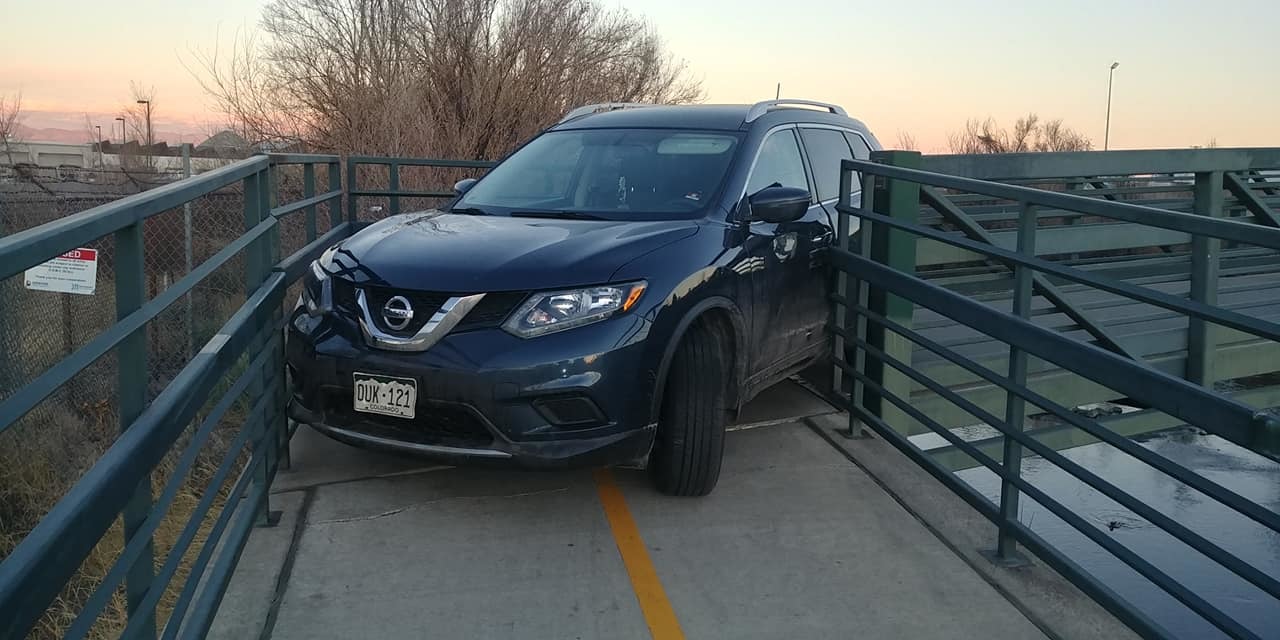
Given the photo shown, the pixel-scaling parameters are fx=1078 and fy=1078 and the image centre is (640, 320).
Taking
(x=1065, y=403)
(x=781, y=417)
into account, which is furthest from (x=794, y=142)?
(x=1065, y=403)

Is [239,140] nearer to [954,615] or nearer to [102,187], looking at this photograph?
[102,187]

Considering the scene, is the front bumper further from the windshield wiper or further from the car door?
the car door

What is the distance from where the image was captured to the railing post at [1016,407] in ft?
14.8

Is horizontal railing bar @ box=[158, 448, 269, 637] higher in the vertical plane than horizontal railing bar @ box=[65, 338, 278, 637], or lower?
lower

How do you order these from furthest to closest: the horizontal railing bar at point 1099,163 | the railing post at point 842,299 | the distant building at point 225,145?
the distant building at point 225,145, the horizontal railing bar at point 1099,163, the railing post at point 842,299

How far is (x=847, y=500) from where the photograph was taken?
17.4 feet

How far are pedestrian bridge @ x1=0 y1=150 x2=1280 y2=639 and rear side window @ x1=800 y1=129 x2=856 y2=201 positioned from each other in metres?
0.22

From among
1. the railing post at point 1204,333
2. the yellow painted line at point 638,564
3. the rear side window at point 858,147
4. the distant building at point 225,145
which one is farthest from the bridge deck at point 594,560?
the distant building at point 225,145

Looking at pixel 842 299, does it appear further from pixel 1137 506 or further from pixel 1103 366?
pixel 1137 506

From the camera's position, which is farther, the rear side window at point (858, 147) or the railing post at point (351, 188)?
the railing post at point (351, 188)

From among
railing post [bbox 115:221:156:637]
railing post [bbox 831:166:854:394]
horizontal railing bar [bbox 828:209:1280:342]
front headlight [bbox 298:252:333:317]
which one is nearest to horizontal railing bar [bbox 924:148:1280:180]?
railing post [bbox 831:166:854:394]

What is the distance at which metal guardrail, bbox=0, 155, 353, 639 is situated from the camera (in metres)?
2.12

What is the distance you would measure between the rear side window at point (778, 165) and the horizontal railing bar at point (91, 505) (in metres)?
3.16

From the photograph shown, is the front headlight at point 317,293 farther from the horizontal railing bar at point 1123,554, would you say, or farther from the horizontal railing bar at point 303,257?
the horizontal railing bar at point 1123,554
